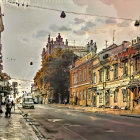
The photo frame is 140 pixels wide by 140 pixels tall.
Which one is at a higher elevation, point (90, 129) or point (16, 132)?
point (16, 132)

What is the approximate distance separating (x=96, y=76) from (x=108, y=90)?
6926mm

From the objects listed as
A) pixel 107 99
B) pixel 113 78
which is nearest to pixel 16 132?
pixel 113 78

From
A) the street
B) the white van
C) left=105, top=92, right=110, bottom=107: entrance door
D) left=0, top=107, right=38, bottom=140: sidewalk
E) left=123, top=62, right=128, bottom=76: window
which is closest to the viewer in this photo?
left=0, top=107, right=38, bottom=140: sidewalk

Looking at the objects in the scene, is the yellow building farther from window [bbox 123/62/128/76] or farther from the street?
the street

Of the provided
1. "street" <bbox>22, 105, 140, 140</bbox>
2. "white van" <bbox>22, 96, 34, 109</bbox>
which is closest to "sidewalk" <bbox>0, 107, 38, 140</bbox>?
"street" <bbox>22, 105, 140, 140</bbox>

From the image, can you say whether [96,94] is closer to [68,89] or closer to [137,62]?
[137,62]

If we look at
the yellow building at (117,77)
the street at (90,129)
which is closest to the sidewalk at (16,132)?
the street at (90,129)

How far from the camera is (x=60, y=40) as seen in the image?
11431 cm

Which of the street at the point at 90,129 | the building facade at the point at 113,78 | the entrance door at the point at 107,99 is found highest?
the building facade at the point at 113,78

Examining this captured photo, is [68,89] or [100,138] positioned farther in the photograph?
[68,89]

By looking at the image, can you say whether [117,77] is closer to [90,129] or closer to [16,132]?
[90,129]

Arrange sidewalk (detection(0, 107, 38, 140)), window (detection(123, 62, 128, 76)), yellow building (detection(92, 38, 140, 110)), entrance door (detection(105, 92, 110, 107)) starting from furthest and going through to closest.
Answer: entrance door (detection(105, 92, 110, 107))
window (detection(123, 62, 128, 76))
yellow building (detection(92, 38, 140, 110))
sidewalk (detection(0, 107, 38, 140))

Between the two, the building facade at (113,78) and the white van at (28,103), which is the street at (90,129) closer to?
the building facade at (113,78)

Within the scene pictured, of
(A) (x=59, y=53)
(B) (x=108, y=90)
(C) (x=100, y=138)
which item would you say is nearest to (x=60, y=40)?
(A) (x=59, y=53)
